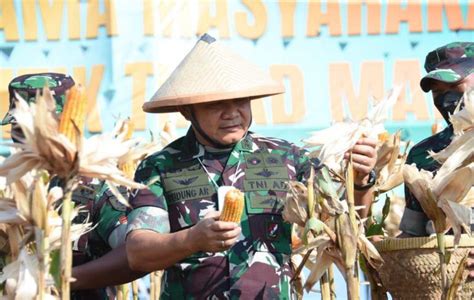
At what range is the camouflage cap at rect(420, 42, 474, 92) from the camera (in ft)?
19.2

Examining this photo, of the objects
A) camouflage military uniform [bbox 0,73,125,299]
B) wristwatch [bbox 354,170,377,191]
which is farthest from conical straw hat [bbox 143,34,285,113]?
camouflage military uniform [bbox 0,73,125,299]

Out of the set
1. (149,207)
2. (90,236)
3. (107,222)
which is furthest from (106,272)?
(149,207)

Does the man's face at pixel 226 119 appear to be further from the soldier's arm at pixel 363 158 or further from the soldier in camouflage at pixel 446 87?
the soldier in camouflage at pixel 446 87

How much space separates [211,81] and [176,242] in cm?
56

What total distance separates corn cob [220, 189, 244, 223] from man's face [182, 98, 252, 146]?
439 millimetres

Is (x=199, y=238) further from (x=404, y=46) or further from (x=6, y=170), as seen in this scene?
(x=404, y=46)

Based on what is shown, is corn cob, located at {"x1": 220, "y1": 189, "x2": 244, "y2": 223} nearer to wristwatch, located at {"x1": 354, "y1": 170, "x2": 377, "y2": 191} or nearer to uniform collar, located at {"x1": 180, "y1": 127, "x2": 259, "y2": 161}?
uniform collar, located at {"x1": 180, "y1": 127, "x2": 259, "y2": 161}

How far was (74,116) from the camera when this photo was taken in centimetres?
427

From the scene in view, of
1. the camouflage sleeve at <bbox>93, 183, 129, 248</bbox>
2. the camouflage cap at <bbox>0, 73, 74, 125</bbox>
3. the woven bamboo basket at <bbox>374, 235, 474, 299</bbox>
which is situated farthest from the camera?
the camouflage cap at <bbox>0, 73, 74, 125</bbox>

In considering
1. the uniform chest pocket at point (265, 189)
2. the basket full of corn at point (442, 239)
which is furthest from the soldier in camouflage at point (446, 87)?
the uniform chest pocket at point (265, 189)

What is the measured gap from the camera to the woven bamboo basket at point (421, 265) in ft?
16.9

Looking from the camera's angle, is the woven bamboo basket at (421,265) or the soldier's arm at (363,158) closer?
the soldier's arm at (363,158)

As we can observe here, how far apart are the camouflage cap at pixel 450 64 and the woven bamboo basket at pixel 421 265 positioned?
862 mm

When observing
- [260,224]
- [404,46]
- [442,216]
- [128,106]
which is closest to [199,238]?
[260,224]
